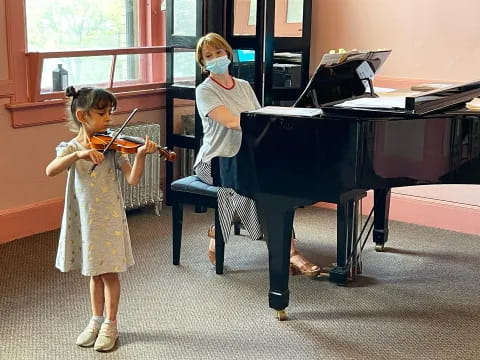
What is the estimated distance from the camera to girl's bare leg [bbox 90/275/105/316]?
268cm

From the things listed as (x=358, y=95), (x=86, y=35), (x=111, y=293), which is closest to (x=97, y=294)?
(x=111, y=293)

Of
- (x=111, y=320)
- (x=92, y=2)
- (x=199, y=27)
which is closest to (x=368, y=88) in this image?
(x=199, y=27)

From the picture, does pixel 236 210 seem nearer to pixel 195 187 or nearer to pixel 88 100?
pixel 195 187

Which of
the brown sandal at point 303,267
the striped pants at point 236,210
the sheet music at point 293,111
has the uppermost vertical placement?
the sheet music at point 293,111

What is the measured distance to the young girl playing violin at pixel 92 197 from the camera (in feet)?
8.20

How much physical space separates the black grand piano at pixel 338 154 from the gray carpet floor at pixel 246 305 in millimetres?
256

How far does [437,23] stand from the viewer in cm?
424

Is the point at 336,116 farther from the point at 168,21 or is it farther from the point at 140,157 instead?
the point at 168,21

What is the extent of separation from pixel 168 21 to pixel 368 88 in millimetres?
1630

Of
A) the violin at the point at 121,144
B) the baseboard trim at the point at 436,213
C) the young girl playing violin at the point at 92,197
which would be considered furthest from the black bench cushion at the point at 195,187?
the baseboard trim at the point at 436,213

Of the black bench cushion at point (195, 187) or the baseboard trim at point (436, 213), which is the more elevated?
the black bench cushion at point (195, 187)

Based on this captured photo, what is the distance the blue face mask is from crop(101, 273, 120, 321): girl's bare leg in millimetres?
1066

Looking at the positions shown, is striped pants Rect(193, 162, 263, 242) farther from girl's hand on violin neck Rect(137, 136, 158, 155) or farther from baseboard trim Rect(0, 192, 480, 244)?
baseboard trim Rect(0, 192, 480, 244)

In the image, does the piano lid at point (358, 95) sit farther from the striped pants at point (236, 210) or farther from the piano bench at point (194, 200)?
the piano bench at point (194, 200)
